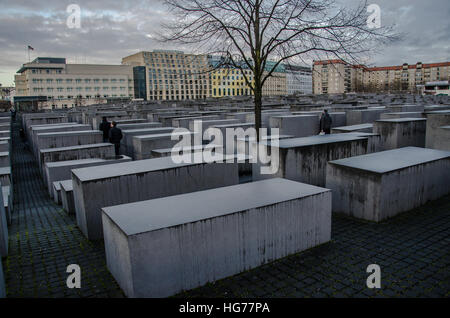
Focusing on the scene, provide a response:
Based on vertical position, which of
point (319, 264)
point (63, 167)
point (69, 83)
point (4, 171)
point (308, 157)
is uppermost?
point (69, 83)

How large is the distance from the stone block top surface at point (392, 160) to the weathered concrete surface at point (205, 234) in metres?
1.79

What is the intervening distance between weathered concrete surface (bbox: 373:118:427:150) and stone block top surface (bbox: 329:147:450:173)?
127 inches

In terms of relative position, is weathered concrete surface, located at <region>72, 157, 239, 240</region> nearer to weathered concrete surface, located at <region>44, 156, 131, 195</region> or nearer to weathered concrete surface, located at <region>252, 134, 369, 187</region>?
weathered concrete surface, located at <region>252, 134, 369, 187</region>

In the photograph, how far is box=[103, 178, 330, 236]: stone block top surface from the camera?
4.44m

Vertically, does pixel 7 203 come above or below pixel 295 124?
below

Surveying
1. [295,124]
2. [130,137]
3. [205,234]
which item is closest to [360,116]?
[295,124]

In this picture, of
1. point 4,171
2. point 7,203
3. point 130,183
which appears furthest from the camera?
point 4,171

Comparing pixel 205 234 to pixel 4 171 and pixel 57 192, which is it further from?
pixel 4 171

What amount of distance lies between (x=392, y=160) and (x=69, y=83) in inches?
4040

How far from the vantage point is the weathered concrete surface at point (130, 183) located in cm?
634

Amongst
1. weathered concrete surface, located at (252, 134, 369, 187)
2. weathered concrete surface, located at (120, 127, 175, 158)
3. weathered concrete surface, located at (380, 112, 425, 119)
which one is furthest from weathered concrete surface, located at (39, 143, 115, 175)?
weathered concrete surface, located at (380, 112, 425, 119)

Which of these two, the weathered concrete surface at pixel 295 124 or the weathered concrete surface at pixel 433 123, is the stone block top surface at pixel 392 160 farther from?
the weathered concrete surface at pixel 295 124

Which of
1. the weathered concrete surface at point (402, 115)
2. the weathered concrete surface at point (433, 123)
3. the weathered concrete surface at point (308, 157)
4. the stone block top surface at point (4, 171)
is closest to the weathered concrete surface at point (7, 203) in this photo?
the stone block top surface at point (4, 171)

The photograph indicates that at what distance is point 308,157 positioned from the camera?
8.62 m
